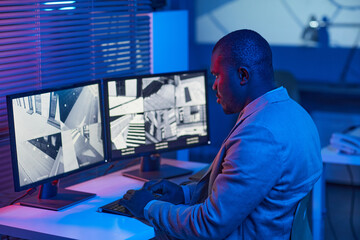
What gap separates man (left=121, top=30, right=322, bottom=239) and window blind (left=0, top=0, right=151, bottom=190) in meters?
1.05

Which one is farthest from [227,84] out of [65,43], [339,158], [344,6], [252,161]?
[344,6]

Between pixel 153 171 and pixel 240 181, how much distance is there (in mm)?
1212

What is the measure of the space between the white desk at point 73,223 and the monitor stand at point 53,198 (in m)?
0.02

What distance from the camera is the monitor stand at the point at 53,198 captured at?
8.30 feet

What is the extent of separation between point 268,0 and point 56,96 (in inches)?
131

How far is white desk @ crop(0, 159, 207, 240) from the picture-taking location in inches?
88.0

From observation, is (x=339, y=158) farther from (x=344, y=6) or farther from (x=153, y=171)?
(x=344, y=6)

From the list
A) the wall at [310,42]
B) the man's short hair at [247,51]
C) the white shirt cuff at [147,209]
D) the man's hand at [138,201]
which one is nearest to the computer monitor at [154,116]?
the man's hand at [138,201]

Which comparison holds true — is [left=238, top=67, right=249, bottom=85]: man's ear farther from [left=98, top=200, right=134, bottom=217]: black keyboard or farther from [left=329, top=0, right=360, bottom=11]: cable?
[left=329, top=0, right=360, bottom=11]: cable

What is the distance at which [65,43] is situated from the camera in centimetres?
302

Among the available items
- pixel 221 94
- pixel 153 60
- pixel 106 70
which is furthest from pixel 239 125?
pixel 153 60

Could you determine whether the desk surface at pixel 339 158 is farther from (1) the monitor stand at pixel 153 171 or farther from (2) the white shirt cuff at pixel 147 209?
(2) the white shirt cuff at pixel 147 209

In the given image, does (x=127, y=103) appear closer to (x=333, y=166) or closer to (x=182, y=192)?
(x=182, y=192)

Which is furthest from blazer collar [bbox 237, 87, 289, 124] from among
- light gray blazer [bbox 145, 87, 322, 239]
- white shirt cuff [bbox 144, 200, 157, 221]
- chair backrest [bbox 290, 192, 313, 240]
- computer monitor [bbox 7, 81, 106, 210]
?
computer monitor [bbox 7, 81, 106, 210]
